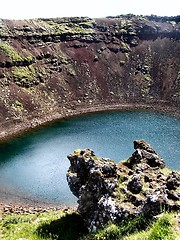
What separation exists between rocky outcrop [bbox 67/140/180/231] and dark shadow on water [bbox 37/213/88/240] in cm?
93

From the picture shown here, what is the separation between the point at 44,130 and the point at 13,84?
21.6 metres

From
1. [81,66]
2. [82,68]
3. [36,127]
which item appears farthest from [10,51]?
[36,127]

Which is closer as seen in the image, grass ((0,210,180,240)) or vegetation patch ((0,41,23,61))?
grass ((0,210,180,240))

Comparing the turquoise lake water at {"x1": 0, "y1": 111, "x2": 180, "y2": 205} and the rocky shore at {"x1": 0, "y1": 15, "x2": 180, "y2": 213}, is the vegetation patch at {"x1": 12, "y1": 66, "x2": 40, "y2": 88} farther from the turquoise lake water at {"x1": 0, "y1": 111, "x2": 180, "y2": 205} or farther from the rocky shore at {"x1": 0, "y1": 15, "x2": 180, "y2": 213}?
the turquoise lake water at {"x1": 0, "y1": 111, "x2": 180, "y2": 205}

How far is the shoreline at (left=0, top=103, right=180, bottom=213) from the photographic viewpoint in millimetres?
48781

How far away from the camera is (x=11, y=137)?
81000mm

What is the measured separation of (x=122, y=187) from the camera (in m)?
20.0

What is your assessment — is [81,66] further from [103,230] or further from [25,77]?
[103,230]

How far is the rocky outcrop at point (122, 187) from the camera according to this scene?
16719 millimetres

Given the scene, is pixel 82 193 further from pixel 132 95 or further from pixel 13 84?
pixel 132 95

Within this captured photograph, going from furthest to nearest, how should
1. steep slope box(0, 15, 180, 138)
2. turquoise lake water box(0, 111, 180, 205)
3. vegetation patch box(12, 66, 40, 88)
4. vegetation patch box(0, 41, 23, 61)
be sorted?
1. vegetation patch box(0, 41, 23, 61)
2. vegetation patch box(12, 66, 40, 88)
3. steep slope box(0, 15, 180, 138)
4. turquoise lake water box(0, 111, 180, 205)

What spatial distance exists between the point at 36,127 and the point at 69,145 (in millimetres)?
15755

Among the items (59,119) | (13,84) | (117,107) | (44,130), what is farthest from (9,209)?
(117,107)

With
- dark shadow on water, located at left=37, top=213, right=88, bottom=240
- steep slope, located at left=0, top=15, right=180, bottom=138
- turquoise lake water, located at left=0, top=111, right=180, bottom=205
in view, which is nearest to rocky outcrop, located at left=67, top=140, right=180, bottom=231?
dark shadow on water, located at left=37, top=213, right=88, bottom=240
